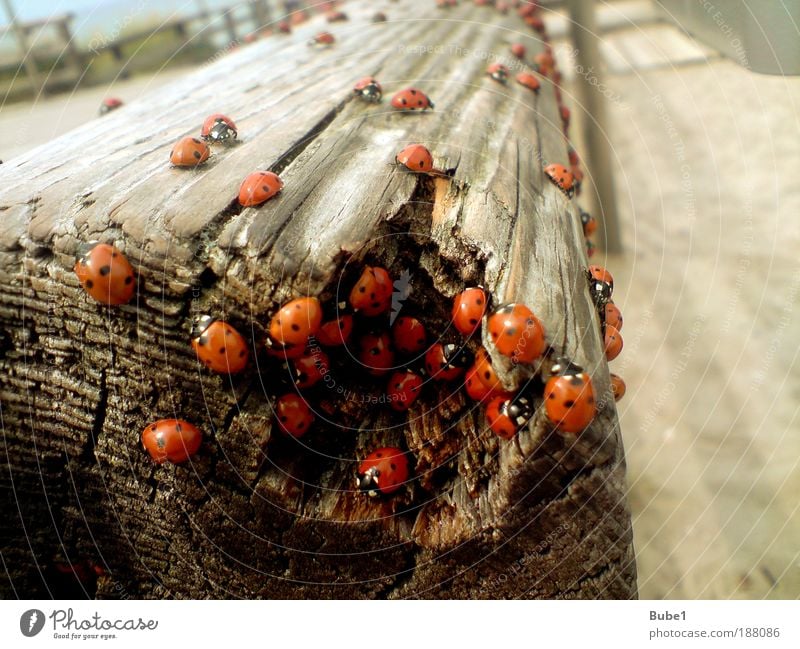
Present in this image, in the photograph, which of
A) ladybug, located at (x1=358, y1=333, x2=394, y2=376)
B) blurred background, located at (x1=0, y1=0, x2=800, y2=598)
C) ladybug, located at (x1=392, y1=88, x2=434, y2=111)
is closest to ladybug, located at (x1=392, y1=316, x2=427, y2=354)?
ladybug, located at (x1=358, y1=333, x2=394, y2=376)

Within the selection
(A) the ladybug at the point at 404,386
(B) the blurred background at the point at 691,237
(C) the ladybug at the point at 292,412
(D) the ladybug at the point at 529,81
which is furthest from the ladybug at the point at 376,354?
(D) the ladybug at the point at 529,81

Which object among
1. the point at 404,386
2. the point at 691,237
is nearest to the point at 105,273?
the point at 404,386

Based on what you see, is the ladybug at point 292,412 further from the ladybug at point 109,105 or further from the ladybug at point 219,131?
the ladybug at point 109,105

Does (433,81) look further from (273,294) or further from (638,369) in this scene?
(638,369)

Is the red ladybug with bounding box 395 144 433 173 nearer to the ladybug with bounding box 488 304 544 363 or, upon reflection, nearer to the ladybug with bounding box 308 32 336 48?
the ladybug with bounding box 488 304 544 363

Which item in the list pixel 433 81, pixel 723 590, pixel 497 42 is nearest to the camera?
pixel 433 81
